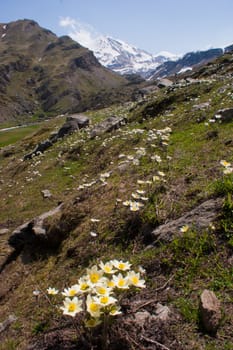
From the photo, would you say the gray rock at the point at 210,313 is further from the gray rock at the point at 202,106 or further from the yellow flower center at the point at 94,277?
the gray rock at the point at 202,106

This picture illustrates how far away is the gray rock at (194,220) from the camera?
6334 millimetres

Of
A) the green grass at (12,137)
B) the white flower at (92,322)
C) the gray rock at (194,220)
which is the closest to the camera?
the white flower at (92,322)

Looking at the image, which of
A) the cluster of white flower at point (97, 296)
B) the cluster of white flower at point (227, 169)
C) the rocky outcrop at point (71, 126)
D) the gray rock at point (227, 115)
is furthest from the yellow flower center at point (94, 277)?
the rocky outcrop at point (71, 126)

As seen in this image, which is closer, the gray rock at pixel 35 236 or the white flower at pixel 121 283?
the white flower at pixel 121 283

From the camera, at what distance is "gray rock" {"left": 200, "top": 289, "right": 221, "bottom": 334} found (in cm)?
437

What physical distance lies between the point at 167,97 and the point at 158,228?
1818cm

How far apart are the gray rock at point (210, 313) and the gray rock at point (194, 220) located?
182 centimetres

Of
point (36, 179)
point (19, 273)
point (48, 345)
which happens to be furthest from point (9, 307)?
point (36, 179)

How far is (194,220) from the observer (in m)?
6.47

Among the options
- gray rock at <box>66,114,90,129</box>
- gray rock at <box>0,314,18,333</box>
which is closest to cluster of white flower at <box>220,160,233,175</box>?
gray rock at <box>0,314,18,333</box>

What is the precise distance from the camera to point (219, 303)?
180 inches

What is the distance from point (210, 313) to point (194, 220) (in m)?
2.27

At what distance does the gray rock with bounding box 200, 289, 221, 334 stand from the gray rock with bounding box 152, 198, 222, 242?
71.7 inches

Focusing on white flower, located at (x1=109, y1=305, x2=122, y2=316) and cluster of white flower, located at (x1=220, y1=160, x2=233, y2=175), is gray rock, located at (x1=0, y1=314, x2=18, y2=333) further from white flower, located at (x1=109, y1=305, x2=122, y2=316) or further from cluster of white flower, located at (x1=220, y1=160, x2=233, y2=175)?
cluster of white flower, located at (x1=220, y1=160, x2=233, y2=175)
